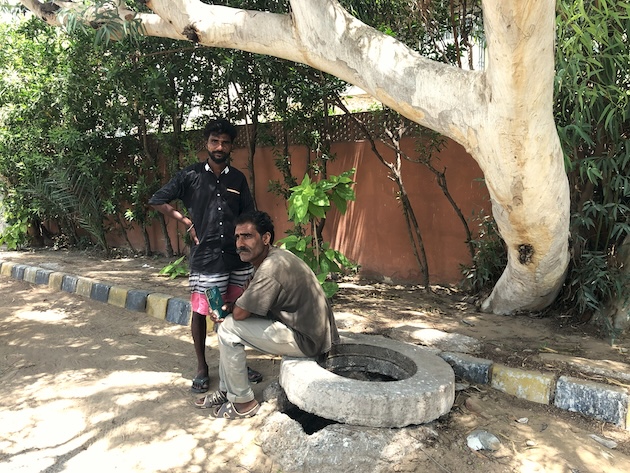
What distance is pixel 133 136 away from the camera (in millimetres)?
8320

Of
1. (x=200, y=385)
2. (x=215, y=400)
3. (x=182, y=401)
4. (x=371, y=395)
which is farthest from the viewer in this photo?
(x=200, y=385)

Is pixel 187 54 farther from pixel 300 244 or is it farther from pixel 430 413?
pixel 430 413

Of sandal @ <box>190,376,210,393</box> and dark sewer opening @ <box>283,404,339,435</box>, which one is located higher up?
sandal @ <box>190,376,210,393</box>

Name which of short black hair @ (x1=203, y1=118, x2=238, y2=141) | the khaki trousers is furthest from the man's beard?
the khaki trousers

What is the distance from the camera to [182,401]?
3.58 m

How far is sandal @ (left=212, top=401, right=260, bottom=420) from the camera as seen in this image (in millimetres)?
3266

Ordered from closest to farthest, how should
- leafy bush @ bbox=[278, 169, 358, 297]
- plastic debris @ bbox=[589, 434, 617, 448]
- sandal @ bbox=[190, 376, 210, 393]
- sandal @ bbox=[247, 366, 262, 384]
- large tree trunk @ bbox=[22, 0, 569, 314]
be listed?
large tree trunk @ bbox=[22, 0, 569, 314] < plastic debris @ bbox=[589, 434, 617, 448] < sandal @ bbox=[190, 376, 210, 393] < sandal @ bbox=[247, 366, 262, 384] < leafy bush @ bbox=[278, 169, 358, 297]

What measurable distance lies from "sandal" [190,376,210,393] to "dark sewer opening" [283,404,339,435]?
72 cm

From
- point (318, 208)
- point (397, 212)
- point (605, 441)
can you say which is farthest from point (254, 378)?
point (397, 212)

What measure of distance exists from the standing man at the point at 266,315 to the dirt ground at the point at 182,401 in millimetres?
324

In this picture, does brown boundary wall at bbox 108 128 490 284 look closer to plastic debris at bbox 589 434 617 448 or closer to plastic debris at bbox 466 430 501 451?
plastic debris at bbox 589 434 617 448

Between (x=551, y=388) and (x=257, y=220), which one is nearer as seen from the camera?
(x=257, y=220)

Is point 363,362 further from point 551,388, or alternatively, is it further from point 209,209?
point 209,209

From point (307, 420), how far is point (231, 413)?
0.48m
